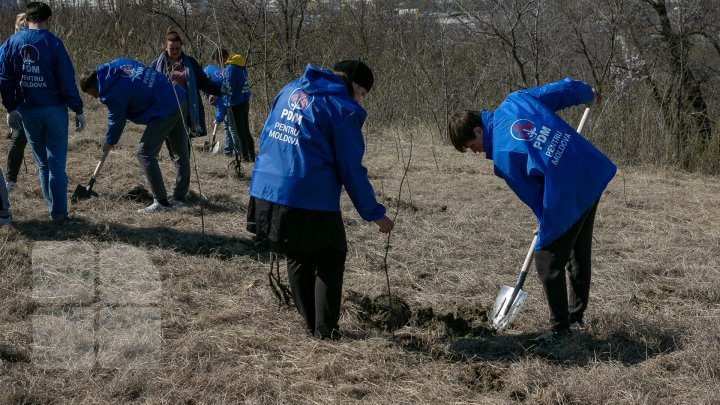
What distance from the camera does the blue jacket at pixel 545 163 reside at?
4043mm

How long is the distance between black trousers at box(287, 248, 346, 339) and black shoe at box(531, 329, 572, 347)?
1.06 meters

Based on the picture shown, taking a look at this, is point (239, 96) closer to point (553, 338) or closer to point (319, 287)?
point (319, 287)

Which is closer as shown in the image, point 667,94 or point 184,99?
point 184,99

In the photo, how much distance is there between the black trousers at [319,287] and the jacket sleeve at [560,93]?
1290 millimetres

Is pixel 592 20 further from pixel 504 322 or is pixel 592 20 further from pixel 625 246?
pixel 504 322

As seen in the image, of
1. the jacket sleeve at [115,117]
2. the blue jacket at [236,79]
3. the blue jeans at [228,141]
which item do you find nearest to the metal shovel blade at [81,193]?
the jacket sleeve at [115,117]

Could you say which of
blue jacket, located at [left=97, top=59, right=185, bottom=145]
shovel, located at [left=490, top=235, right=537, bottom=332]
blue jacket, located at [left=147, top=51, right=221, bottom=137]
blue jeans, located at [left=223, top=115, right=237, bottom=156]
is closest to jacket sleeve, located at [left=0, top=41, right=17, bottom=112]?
blue jacket, located at [left=97, top=59, right=185, bottom=145]

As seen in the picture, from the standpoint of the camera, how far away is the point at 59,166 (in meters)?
6.53

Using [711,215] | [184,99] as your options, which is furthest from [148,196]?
[711,215]

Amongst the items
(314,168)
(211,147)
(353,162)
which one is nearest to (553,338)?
(353,162)

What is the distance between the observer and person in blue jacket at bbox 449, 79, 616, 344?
13.3 feet

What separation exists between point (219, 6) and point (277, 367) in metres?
11.8

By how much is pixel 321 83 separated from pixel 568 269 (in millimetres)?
1702

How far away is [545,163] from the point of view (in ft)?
13.2
